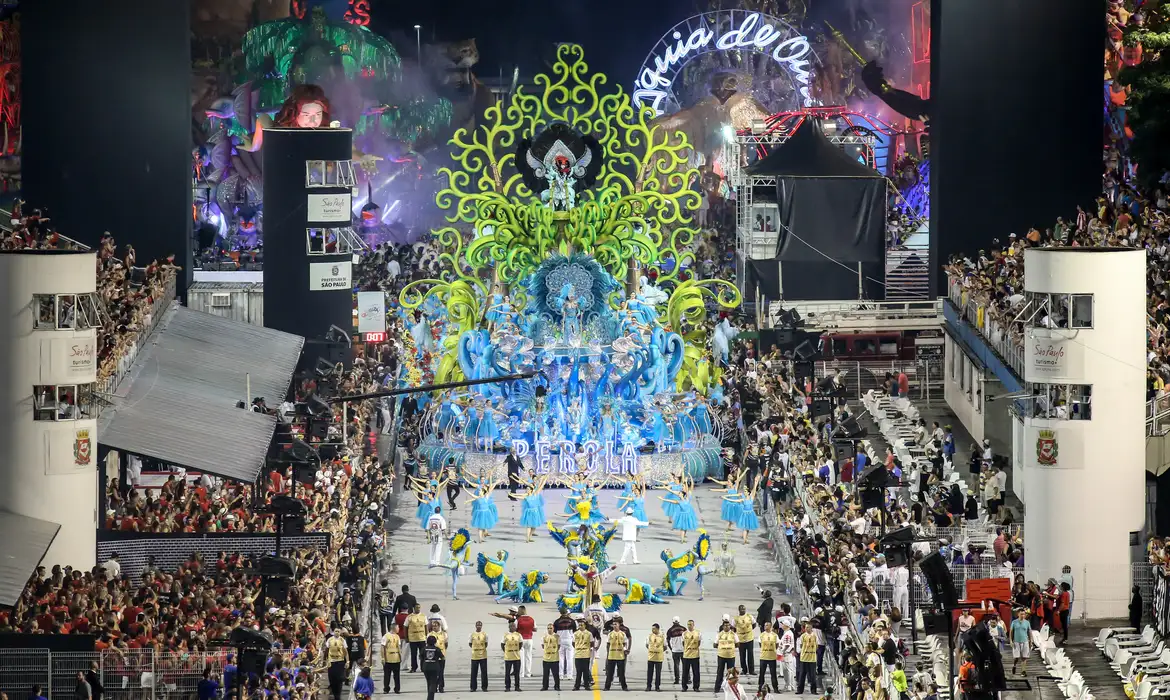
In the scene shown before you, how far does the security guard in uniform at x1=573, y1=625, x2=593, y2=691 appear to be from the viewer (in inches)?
1496

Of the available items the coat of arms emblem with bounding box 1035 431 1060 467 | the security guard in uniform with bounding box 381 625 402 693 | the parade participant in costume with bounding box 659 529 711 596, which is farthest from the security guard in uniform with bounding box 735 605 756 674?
the coat of arms emblem with bounding box 1035 431 1060 467

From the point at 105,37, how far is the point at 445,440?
39.6ft

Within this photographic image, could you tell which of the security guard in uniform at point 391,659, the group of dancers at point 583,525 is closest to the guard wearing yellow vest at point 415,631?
the security guard in uniform at point 391,659

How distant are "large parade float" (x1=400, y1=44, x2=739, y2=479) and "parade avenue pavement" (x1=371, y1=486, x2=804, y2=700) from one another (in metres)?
1.17

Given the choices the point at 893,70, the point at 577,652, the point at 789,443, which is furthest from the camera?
the point at 893,70

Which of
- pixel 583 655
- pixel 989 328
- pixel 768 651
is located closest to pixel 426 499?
pixel 583 655

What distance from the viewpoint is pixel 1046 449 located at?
41.1 meters

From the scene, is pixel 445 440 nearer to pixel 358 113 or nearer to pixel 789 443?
pixel 789 443

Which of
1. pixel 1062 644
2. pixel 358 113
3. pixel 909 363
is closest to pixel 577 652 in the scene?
pixel 1062 644

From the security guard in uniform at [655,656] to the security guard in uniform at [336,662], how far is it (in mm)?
4593

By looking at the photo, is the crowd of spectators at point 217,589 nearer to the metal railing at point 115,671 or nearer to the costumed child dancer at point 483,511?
the metal railing at point 115,671

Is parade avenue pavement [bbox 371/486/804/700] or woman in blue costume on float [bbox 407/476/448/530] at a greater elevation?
woman in blue costume on float [bbox 407/476/448/530]

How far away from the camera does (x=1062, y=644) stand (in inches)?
1524

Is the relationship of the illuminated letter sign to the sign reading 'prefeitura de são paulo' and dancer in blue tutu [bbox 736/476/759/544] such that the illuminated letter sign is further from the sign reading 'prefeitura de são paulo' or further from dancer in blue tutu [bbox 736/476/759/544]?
the sign reading 'prefeitura de são paulo'
